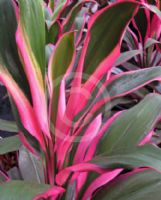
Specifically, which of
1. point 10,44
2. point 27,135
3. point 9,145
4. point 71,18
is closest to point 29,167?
point 9,145

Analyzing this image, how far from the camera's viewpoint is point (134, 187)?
1.73ft

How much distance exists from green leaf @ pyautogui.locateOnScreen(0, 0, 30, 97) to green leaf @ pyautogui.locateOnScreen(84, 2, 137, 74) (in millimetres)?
98

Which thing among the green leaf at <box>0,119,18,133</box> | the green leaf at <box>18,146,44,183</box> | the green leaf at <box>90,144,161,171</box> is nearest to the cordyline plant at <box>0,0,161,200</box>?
the green leaf at <box>90,144,161,171</box>

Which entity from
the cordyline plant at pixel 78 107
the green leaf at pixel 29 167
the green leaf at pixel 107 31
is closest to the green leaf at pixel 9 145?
the green leaf at pixel 29 167

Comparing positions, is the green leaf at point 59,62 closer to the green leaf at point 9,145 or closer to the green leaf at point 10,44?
the green leaf at point 10,44

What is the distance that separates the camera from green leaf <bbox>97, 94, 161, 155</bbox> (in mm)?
521

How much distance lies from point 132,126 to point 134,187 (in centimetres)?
9

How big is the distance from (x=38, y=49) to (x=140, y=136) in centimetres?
19

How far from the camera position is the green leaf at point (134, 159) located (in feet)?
1.27

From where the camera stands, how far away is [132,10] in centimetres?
44

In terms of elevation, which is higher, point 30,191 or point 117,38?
point 117,38

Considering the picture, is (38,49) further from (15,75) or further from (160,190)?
(160,190)

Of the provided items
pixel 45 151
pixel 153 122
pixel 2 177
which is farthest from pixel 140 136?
pixel 2 177

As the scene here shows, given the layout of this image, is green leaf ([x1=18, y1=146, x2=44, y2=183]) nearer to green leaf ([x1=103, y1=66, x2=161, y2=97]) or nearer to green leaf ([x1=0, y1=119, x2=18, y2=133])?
green leaf ([x1=0, y1=119, x2=18, y2=133])
